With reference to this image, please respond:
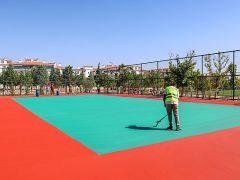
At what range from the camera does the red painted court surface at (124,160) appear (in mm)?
5281

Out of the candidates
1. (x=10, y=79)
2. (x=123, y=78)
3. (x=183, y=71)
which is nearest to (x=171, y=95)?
(x=183, y=71)

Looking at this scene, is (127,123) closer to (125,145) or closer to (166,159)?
(125,145)

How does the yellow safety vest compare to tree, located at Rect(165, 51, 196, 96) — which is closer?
the yellow safety vest

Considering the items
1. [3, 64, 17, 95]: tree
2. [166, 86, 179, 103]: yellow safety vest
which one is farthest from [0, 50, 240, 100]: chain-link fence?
[166, 86, 179, 103]: yellow safety vest

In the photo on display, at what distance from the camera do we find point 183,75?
26984mm

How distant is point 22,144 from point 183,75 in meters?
21.4

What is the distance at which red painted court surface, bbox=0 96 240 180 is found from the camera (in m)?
5.28

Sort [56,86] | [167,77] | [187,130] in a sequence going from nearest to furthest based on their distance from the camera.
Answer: [187,130], [167,77], [56,86]

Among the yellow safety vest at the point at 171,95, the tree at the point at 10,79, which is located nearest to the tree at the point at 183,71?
the yellow safety vest at the point at 171,95

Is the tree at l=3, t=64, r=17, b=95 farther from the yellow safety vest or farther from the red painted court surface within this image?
the yellow safety vest

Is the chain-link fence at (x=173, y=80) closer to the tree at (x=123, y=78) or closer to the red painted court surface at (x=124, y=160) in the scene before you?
the tree at (x=123, y=78)

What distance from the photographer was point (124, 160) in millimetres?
6188

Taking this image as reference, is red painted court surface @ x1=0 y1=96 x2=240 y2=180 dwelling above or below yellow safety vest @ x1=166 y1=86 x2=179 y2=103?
below

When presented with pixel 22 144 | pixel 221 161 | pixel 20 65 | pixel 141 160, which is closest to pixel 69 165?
pixel 141 160
